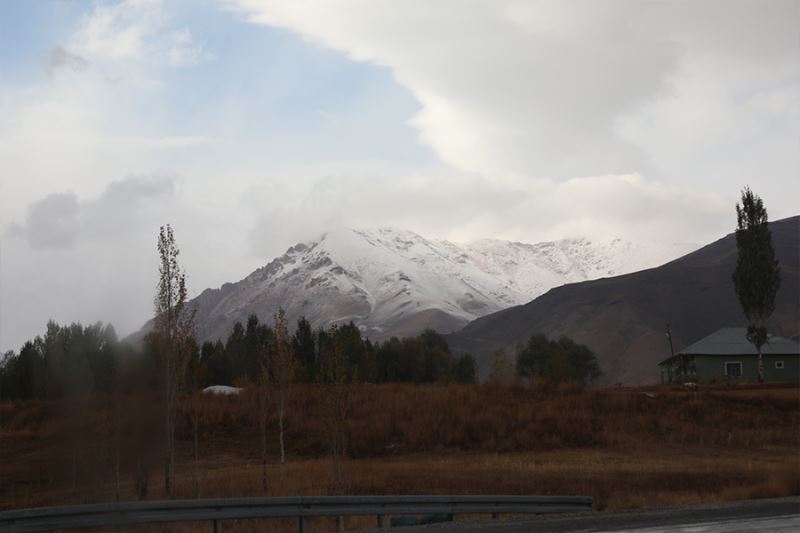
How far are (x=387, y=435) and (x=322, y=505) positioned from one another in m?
34.0

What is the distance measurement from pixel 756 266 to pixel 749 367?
43.8 ft

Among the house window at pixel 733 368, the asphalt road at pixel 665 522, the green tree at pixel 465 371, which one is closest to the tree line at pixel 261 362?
the green tree at pixel 465 371

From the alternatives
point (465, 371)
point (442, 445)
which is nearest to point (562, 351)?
point (465, 371)

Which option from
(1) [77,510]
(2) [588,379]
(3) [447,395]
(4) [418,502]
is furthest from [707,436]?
(2) [588,379]

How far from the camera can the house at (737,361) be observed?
8494cm

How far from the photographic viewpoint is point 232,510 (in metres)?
15.1

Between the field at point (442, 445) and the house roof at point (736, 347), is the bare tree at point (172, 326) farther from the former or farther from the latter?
the house roof at point (736, 347)

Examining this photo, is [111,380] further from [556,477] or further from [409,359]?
[409,359]

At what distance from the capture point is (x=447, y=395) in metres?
56.1

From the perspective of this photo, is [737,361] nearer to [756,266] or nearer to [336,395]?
→ [756,266]

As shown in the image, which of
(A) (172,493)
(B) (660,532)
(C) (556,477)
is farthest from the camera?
(C) (556,477)

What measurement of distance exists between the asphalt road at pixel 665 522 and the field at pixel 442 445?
14.6ft

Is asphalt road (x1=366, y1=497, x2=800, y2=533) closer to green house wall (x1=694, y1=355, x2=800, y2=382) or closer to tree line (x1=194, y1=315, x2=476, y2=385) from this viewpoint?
green house wall (x1=694, y1=355, x2=800, y2=382)

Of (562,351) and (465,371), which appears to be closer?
(562,351)
